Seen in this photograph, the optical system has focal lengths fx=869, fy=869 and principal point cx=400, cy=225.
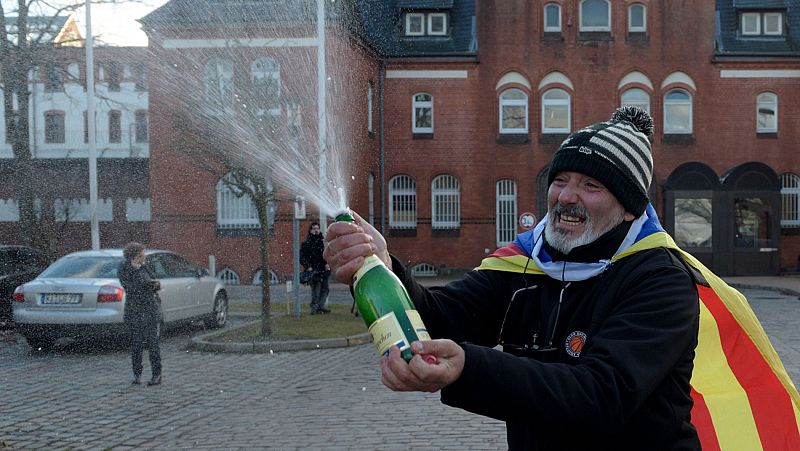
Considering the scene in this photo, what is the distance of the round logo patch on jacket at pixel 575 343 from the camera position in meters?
2.63

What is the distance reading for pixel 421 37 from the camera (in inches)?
1419

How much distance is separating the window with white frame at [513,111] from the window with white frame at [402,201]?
172 inches

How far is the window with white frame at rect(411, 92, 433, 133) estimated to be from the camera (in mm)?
35406

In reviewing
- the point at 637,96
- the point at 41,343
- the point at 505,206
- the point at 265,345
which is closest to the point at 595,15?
the point at 637,96

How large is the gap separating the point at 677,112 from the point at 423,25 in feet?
36.1

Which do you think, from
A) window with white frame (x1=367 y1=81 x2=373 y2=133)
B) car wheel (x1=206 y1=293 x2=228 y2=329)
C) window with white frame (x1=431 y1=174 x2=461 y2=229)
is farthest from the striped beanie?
window with white frame (x1=431 y1=174 x2=461 y2=229)

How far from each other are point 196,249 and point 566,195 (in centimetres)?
2856

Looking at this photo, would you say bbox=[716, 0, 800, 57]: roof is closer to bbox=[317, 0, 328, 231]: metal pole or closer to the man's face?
bbox=[317, 0, 328, 231]: metal pole

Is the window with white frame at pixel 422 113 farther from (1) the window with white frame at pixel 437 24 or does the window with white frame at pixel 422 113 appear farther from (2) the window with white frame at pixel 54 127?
(2) the window with white frame at pixel 54 127

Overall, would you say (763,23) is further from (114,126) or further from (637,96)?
(114,126)

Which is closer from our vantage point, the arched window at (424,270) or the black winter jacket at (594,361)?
the black winter jacket at (594,361)

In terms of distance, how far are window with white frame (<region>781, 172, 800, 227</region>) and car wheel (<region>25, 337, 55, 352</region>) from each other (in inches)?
1166

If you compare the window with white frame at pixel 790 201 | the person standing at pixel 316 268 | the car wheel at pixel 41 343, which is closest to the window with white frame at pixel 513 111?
the window with white frame at pixel 790 201

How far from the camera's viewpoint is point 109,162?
3406cm
